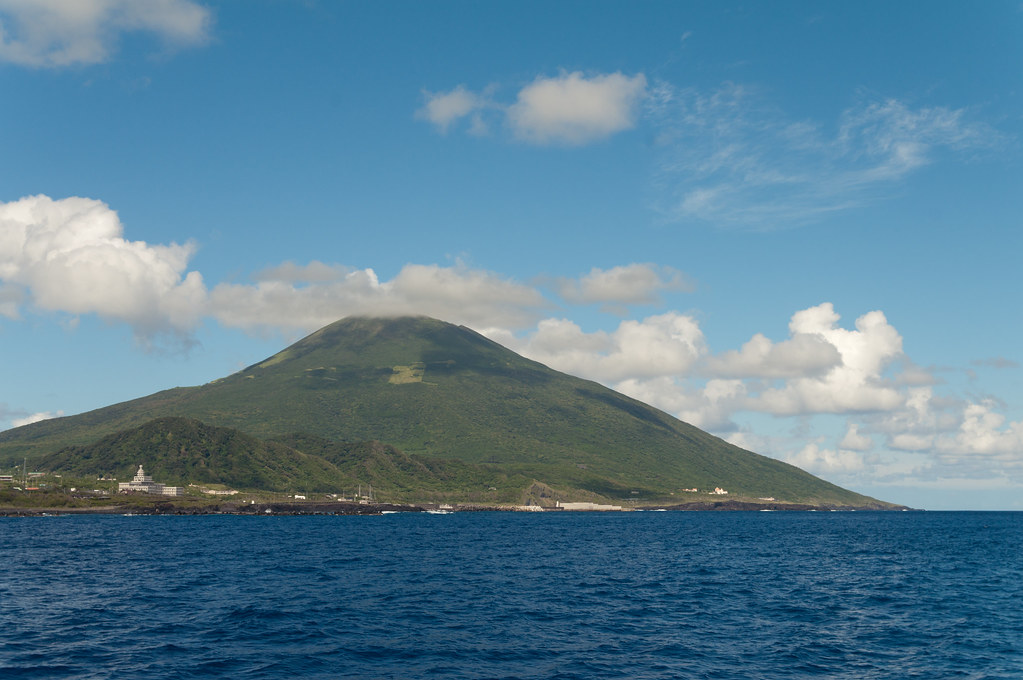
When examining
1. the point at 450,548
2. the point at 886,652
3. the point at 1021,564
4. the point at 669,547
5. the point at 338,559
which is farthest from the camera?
the point at 669,547

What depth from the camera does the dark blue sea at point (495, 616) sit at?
52938mm

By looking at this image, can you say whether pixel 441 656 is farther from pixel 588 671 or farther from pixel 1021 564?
pixel 1021 564

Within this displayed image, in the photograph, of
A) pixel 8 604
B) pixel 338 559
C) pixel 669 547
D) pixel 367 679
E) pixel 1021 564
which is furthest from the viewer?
pixel 669 547

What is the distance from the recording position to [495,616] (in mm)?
71438

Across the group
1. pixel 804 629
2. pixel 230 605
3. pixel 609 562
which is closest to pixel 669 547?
pixel 609 562

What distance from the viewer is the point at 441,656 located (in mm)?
54938

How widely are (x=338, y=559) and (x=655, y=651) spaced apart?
253 feet

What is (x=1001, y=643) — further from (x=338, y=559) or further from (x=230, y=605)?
(x=338, y=559)

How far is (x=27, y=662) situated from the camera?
168 ft

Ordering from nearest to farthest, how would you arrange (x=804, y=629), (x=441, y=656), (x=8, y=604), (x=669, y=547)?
(x=441, y=656)
(x=804, y=629)
(x=8, y=604)
(x=669, y=547)

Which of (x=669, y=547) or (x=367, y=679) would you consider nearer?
(x=367, y=679)

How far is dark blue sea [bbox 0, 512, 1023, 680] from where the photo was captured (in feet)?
174

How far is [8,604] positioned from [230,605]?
65.3ft

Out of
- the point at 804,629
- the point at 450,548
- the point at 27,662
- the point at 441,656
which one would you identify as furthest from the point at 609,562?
the point at 27,662
